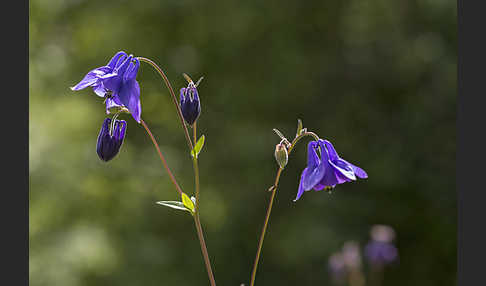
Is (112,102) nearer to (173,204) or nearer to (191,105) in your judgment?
(191,105)

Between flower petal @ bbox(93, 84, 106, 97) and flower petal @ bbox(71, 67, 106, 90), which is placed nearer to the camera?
flower petal @ bbox(71, 67, 106, 90)

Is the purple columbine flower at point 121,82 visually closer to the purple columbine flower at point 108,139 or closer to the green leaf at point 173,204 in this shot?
the purple columbine flower at point 108,139

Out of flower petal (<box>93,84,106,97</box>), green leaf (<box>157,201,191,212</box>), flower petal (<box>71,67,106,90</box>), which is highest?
flower petal (<box>71,67,106,90</box>)

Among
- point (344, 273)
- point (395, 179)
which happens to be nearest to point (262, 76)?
point (395, 179)

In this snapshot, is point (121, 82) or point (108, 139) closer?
point (121, 82)

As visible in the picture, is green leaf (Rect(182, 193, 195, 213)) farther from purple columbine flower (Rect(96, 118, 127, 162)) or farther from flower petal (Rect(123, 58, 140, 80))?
flower petal (Rect(123, 58, 140, 80))

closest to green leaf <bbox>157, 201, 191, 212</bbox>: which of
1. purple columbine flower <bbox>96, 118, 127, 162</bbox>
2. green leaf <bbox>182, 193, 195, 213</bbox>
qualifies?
green leaf <bbox>182, 193, 195, 213</bbox>

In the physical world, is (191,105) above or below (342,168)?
above

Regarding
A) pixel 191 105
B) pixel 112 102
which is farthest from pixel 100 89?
pixel 191 105
